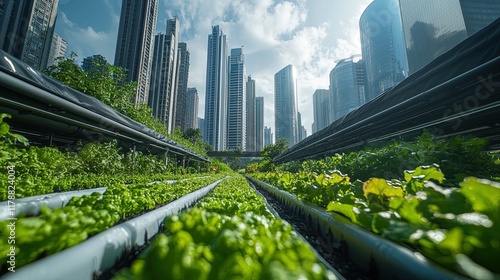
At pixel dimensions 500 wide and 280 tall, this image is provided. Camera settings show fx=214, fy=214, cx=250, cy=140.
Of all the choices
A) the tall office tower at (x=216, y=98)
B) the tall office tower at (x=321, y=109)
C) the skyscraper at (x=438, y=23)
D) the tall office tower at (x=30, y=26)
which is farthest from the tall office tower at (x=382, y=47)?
the tall office tower at (x=30, y=26)

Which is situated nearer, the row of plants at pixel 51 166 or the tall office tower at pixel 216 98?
the row of plants at pixel 51 166

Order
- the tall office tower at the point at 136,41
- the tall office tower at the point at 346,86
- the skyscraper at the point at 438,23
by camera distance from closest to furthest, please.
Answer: the tall office tower at the point at 136,41
the skyscraper at the point at 438,23
the tall office tower at the point at 346,86

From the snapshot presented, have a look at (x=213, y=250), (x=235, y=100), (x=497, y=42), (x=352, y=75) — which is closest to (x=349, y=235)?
(x=213, y=250)

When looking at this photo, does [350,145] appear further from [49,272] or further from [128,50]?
[128,50]

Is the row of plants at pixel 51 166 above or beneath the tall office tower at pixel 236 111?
beneath

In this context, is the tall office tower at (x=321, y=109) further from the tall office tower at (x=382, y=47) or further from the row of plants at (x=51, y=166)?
the row of plants at (x=51, y=166)

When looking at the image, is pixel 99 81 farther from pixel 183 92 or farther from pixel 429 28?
pixel 429 28

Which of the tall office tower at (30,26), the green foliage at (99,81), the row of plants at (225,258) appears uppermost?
the tall office tower at (30,26)
